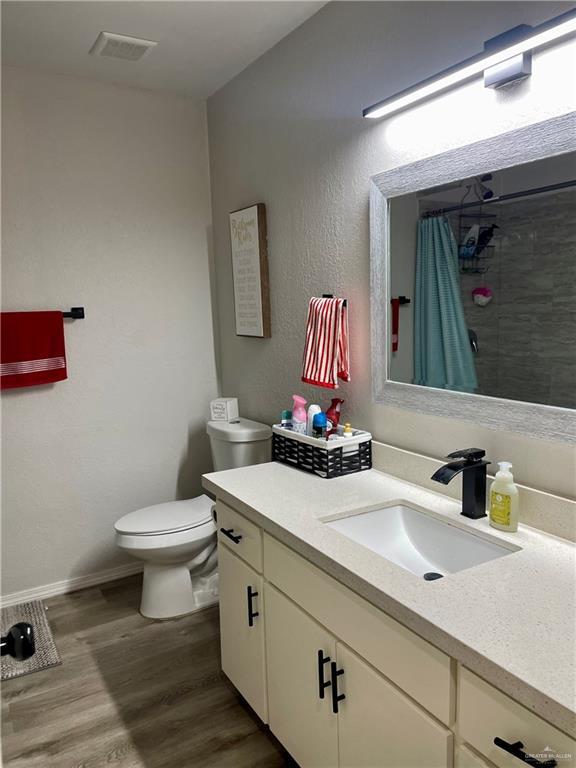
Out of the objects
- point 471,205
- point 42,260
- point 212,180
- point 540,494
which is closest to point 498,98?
point 471,205

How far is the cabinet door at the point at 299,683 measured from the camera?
1.53 metres

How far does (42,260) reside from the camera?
9.12ft

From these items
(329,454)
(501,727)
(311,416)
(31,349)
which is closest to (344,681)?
(501,727)

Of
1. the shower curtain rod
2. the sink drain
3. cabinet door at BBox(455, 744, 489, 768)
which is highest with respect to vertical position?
the shower curtain rod

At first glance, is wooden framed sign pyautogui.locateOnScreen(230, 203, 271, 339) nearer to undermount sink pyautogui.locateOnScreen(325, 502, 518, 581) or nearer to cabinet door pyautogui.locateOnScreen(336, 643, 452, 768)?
undermount sink pyautogui.locateOnScreen(325, 502, 518, 581)

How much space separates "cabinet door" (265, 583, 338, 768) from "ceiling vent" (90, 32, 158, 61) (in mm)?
2117

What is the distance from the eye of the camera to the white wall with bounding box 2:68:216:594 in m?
2.75

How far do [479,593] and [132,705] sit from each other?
151cm

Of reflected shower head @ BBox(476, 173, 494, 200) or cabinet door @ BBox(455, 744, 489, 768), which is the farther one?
reflected shower head @ BBox(476, 173, 494, 200)

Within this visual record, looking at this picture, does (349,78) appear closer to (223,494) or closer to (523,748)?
(223,494)

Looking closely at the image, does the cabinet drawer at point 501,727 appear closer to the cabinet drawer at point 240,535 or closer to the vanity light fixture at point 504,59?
the cabinet drawer at point 240,535

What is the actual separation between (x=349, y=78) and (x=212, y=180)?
121 cm

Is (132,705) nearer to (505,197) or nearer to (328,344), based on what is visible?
(328,344)

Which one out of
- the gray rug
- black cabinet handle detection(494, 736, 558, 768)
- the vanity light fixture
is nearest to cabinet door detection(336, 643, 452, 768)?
black cabinet handle detection(494, 736, 558, 768)
